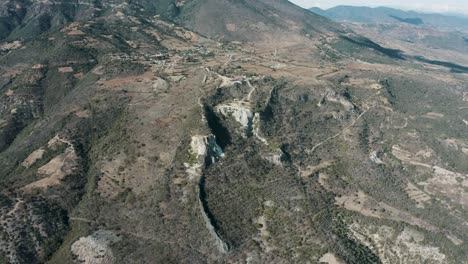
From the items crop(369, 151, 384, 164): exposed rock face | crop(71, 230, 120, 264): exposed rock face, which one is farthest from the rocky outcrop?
crop(369, 151, 384, 164): exposed rock face

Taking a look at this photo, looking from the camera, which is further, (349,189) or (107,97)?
(107,97)

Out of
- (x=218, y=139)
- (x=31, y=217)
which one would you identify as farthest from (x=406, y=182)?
(x=31, y=217)

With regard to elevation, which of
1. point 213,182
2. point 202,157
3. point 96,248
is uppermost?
point 202,157

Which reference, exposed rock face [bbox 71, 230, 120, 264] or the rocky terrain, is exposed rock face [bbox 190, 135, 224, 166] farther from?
exposed rock face [bbox 71, 230, 120, 264]

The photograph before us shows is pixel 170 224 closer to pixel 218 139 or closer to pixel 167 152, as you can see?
pixel 167 152

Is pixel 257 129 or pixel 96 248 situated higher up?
pixel 257 129

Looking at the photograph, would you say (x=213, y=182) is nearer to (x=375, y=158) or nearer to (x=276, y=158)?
(x=276, y=158)

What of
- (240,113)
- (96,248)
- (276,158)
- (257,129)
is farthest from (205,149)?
(96,248)
